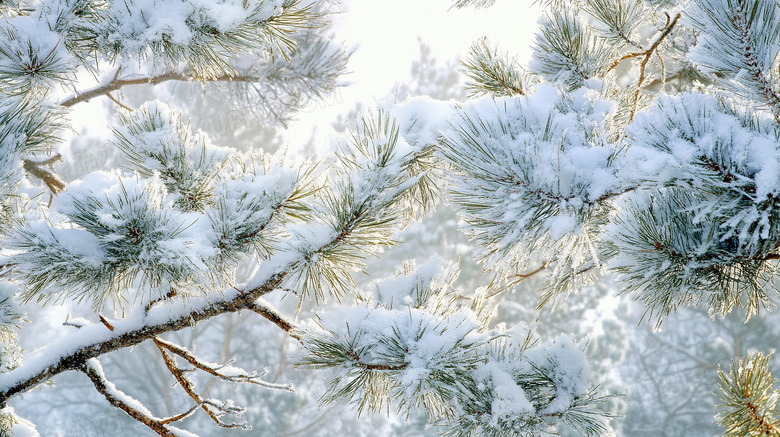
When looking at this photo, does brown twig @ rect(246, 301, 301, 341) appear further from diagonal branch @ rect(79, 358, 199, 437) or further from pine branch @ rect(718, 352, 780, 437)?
pine branch @ rect(718, 352, 780, 437)

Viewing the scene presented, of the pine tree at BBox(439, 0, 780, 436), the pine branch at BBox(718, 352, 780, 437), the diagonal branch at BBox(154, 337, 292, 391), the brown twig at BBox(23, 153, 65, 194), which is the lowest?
the pine branch at BBox(718, 352, 780, 437)

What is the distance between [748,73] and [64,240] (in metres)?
1.18

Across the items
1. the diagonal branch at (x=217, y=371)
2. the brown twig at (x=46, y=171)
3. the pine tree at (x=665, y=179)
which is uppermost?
the brown twig at (x=46, y=171)

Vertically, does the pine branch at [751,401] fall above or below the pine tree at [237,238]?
below

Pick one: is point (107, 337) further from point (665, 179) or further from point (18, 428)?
point (665, 179)

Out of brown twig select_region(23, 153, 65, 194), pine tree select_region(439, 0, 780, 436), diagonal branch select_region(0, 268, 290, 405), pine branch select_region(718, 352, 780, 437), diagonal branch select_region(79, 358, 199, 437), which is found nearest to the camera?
pine tree select_region(439, 0, 780, 436)

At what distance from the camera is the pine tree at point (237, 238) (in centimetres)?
85

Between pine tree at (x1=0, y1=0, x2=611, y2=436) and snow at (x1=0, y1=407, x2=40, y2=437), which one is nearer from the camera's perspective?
pine tree at (x1=0, y1=0, x2=611, y2=436)

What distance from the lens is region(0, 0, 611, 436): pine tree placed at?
0.85m

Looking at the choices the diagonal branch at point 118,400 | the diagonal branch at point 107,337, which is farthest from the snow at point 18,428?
the diagonal branch at point 118,400

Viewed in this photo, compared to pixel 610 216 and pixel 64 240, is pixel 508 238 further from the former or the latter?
pixel 64 240

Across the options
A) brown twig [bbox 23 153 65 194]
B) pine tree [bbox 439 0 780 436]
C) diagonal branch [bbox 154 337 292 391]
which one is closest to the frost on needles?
pine tree [bbox 439 0 780 436]

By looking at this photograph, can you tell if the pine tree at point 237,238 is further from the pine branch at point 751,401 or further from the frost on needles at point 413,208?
the pine branch at point 751,401

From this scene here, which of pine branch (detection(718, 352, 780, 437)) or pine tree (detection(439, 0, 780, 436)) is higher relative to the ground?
pine tree (detection(439, 0, 780, 436))
